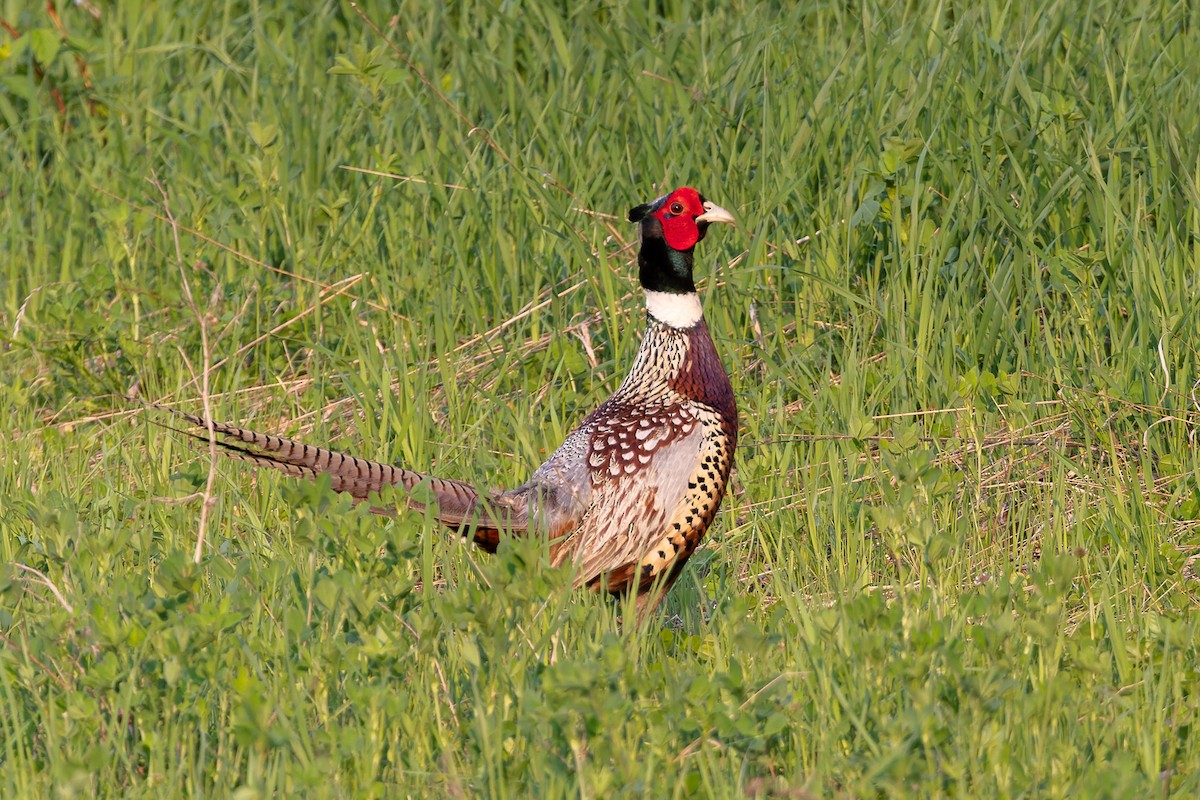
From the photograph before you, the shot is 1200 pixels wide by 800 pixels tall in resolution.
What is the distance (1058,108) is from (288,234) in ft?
10.1

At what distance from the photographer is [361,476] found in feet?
13.2

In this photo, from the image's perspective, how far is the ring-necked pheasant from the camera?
4.05 metres

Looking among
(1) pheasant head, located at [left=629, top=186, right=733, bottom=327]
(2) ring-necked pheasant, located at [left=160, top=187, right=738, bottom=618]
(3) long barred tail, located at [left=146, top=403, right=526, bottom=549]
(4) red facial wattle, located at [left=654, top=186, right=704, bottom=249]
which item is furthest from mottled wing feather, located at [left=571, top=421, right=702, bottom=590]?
(4) red facial wattle, located at [left=654, top=186, right=704, bottom=249]

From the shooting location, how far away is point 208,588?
4.09 meters

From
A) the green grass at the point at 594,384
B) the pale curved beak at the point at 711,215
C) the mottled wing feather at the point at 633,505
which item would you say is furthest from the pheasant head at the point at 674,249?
the green grass at the point at 594,384

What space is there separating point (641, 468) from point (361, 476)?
0.77m

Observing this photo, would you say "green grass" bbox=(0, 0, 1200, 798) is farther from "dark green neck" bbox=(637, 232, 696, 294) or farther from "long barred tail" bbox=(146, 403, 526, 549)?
"dark green neck" bbox=(637, 232, 696, 294)

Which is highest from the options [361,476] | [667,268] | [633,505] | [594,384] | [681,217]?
[681,217]

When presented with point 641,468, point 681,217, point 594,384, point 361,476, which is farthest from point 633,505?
point 594,384

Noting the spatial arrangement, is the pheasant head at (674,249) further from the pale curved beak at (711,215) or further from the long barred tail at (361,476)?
the long barred tail at (361,476)

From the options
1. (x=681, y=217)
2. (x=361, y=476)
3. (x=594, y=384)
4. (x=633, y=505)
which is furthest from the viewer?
(x=594, y=384)

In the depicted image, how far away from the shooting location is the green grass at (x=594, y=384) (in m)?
3.08

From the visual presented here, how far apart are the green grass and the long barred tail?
0.41ft

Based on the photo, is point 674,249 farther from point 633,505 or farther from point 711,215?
point 633,505
